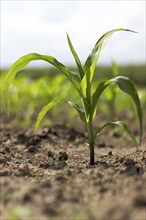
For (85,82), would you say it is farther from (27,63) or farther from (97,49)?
(27,63)

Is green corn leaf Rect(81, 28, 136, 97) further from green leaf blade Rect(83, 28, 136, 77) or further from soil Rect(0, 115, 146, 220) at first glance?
soil Rect(0, 115, 146, 220)

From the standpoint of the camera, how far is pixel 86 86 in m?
2.25

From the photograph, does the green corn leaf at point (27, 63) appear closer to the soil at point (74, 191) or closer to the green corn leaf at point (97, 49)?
the green corn leaf at point (97, 49)

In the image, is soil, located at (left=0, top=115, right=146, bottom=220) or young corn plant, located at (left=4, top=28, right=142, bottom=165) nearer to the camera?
soil, located at (left=0, top=115, right=146, bottom=220)

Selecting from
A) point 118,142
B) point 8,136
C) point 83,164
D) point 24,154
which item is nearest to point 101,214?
point 83,164

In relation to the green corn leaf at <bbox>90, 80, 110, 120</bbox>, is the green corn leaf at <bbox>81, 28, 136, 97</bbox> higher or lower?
higher

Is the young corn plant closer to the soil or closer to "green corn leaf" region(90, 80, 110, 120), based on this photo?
"green corn leaf" region(90, 80, 110, 120)

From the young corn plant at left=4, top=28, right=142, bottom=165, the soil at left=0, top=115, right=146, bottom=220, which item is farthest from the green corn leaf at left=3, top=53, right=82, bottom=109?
the soil at left=0, top=115, right=146, bottom=220

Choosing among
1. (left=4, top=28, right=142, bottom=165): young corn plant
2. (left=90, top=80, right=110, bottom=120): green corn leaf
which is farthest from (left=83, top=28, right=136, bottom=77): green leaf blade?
(left=90, top=80, right=110, bottom=120): green corn leaf

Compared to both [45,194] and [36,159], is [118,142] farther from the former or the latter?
[45,194]

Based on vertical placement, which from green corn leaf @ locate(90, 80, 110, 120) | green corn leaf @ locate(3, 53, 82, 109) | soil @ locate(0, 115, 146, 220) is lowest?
soil @ locate(0, 115, 146, 220)

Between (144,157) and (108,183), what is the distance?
2.37ft

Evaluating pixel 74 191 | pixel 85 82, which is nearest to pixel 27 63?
pixel 85 82

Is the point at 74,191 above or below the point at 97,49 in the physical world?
below
